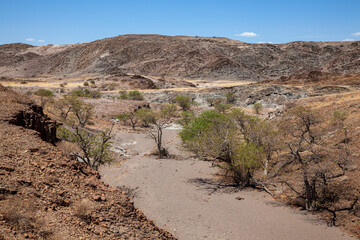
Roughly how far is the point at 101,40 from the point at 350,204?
134m

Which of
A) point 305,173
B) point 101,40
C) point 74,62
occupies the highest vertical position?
point 101,40

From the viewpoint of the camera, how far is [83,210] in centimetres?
694

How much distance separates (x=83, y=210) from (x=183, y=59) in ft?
343

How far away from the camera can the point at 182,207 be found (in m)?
13.4

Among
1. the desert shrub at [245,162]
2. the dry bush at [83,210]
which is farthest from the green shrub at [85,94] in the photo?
the dry bush at [83,210]

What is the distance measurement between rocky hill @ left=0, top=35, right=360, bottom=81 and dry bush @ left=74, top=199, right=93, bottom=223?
9011 centimetres

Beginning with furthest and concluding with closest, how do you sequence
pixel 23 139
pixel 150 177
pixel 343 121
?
pixel 343 121 → pixel 150 177 → pixel 23 139

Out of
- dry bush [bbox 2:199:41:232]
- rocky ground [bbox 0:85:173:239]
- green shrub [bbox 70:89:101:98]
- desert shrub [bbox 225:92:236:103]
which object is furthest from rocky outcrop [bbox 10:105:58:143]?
desert shrub [bbox 225:92:236:103]

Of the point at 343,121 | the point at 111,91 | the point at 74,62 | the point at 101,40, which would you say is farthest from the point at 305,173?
the point at 101,40

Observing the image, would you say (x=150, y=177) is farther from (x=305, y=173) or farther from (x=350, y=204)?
(x=350, y=204)

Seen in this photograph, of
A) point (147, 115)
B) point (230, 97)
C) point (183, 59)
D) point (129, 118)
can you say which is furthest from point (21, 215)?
point (183, 59)

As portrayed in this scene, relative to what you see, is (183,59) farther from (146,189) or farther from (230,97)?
(146,189)

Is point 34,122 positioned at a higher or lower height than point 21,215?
higher

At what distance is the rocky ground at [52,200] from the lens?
5.89 m
